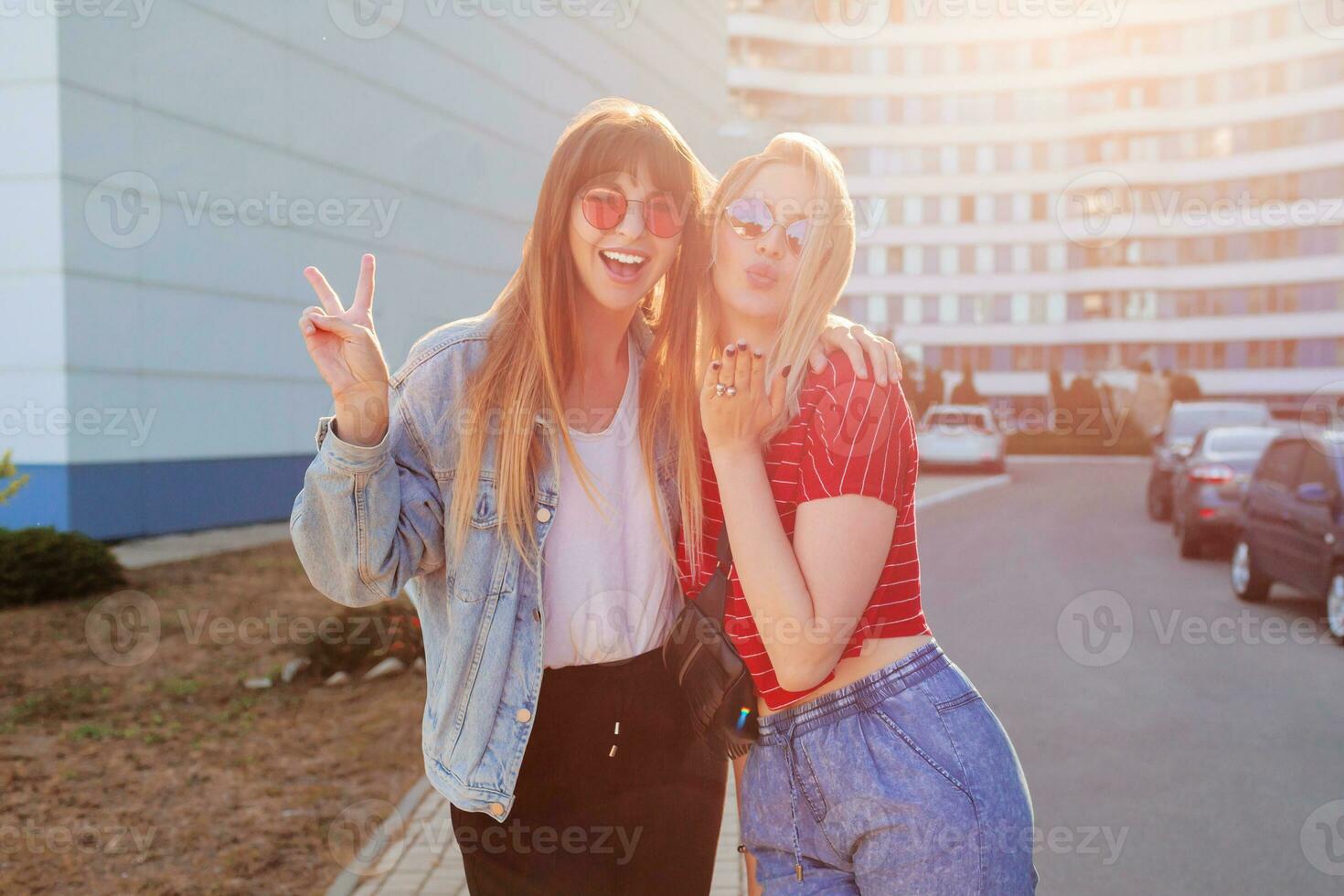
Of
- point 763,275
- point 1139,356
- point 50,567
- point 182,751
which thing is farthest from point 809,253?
point 1139,356

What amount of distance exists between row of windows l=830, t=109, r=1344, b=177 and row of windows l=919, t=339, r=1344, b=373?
11.3m

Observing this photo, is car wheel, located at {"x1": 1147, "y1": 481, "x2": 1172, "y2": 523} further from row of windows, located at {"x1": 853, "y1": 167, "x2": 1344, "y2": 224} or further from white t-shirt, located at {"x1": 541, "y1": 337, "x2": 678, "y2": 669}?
row of windows, located at {"x1": 853, "y1": 167, "x2": 1344, "y2": 224}

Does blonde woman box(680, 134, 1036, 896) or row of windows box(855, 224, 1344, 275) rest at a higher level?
row of windows box(855, 224, 1344, 275)

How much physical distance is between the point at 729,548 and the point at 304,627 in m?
7.02

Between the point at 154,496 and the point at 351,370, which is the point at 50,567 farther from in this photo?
the point at 351,370

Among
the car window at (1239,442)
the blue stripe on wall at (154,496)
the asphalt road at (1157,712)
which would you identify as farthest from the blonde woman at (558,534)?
the car window at (1239,442)

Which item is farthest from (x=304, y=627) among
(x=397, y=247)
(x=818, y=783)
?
(x=397, y=247)

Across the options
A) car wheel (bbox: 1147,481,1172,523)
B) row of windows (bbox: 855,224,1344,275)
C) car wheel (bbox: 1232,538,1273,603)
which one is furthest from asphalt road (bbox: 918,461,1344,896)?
row of windows (bbox: 855,224,1344,275)

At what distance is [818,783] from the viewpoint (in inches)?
83.3

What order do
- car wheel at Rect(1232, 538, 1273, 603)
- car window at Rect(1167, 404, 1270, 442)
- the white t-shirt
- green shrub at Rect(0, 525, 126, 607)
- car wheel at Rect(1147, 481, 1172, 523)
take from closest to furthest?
1. the white t-shirt
2. green shrub at Rect(0, 525, 126, 607)
3. car wheel at Rect(1232, 538, 1273, 603)
4. car window at Rect(1167, 404, 1270, 442)
5. car wheel at Rect(1147, 481, 1172, 523)

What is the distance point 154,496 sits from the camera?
43.2 feet

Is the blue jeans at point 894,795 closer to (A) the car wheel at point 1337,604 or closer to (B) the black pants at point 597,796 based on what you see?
(B) the black pants at point 597,796

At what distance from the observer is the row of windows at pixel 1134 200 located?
66688 millimetres

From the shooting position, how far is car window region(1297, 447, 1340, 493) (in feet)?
30.5
